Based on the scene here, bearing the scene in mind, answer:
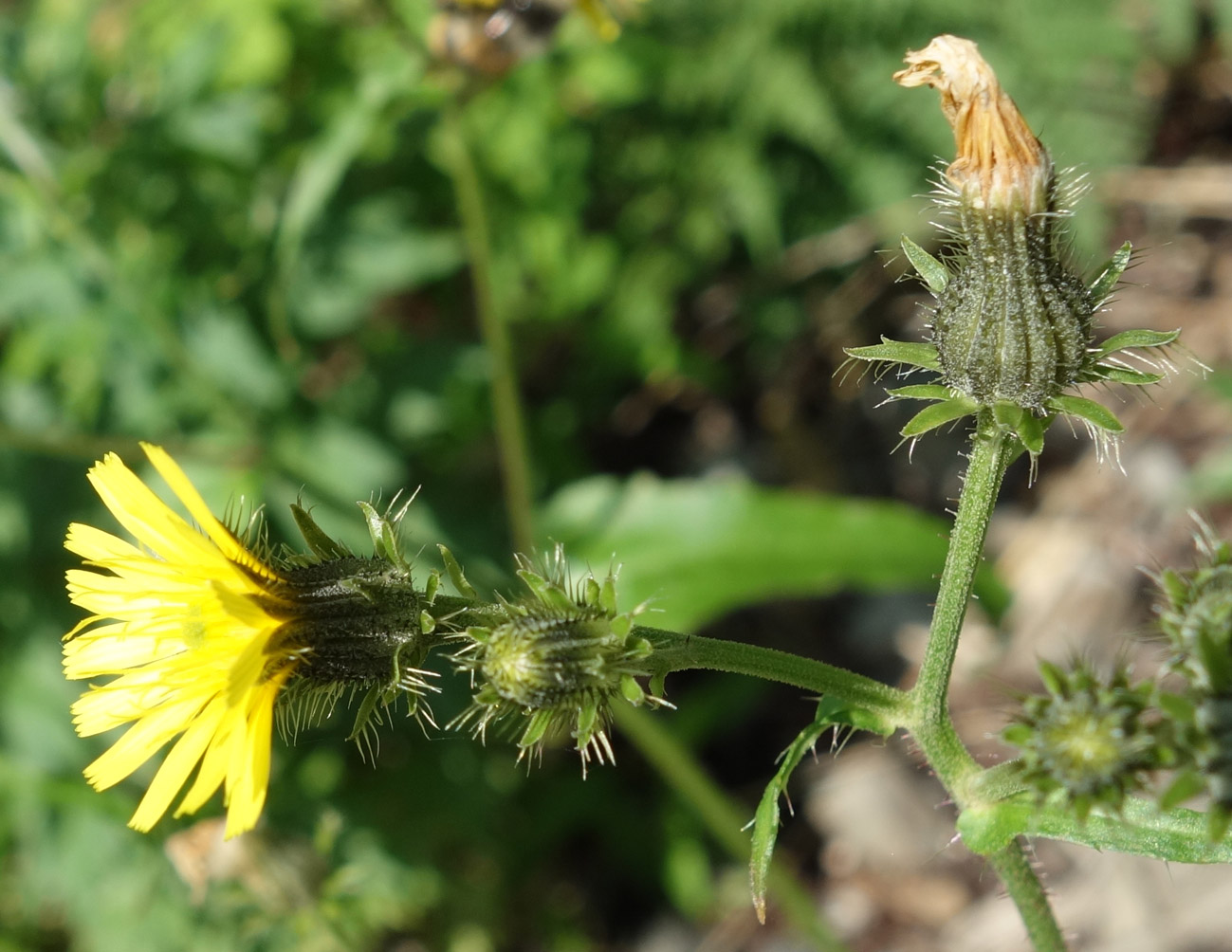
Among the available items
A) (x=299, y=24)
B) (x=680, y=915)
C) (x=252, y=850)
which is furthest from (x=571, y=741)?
(x=299, y=24)

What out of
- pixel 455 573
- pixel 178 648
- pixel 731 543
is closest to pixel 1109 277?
pixel 455 573

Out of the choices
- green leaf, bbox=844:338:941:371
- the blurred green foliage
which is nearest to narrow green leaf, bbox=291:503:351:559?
green leaf, bbox=844:338:941:371

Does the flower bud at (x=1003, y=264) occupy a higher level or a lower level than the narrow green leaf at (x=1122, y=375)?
higher

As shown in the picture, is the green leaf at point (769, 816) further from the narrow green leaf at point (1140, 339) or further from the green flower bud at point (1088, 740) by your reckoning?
the narrow green leaf at point (1140, 339)

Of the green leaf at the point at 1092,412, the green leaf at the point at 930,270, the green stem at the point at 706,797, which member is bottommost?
the green stem at the point at 706,797

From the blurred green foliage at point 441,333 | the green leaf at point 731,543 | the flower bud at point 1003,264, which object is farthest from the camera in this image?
the blurred green foliage at point 441,333

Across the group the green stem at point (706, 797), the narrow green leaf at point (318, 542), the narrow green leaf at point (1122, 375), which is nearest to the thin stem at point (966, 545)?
the narrow green leaf at point (1122, 375)
